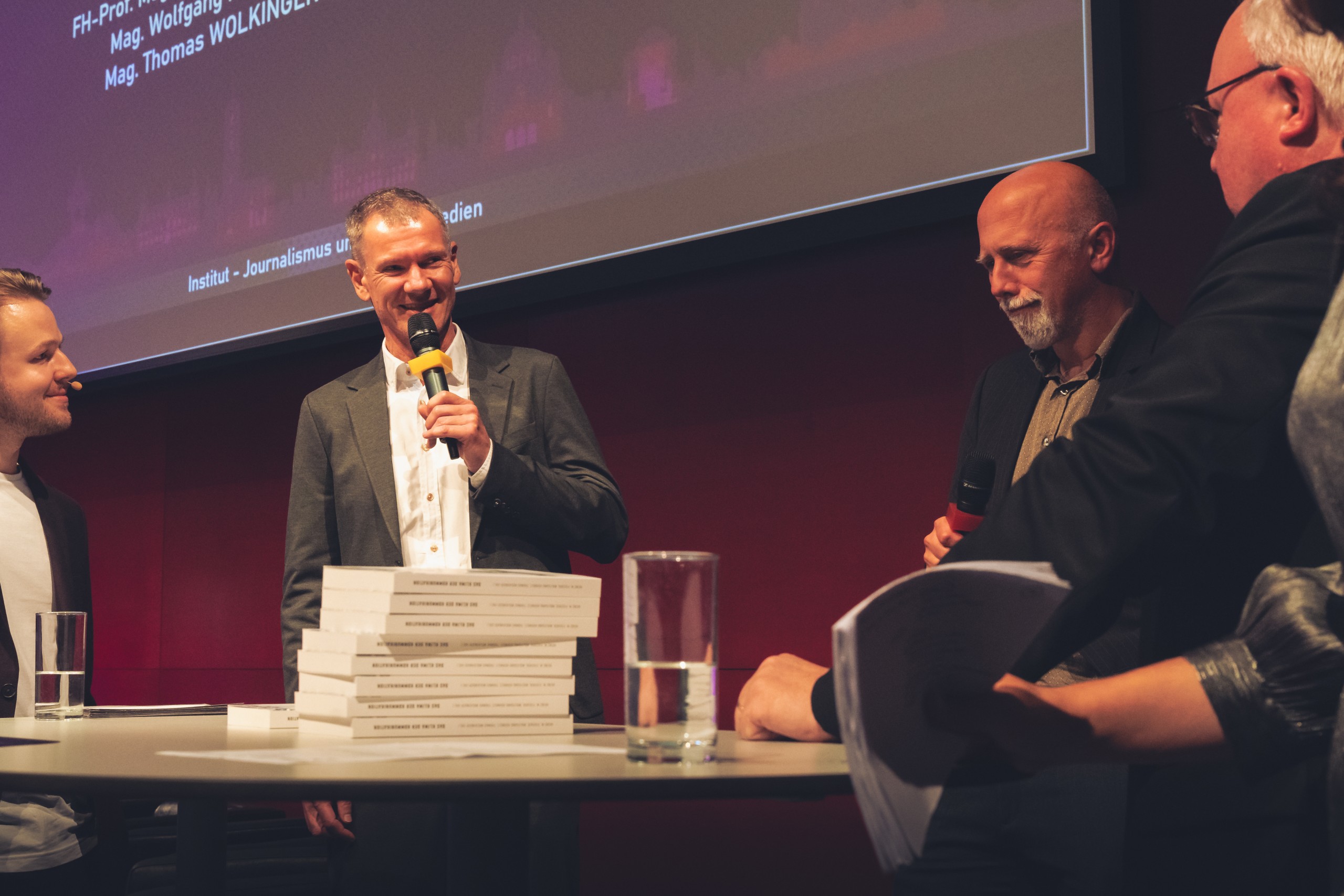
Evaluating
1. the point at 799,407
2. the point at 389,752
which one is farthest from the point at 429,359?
the point at 799,407

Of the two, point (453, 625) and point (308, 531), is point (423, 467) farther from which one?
point (453, 625)

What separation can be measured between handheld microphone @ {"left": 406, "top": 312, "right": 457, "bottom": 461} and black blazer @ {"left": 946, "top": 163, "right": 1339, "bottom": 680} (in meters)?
1.04

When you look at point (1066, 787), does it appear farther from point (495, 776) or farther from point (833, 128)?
point (833, 128)

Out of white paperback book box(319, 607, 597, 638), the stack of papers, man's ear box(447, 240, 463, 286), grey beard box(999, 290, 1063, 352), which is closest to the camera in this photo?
white paperback book box(319, 607, 597, 638)

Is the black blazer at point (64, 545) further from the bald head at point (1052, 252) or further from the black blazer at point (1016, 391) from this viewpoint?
the bald head at point (1052, 252)

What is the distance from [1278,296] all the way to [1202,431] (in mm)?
113

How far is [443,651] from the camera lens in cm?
115

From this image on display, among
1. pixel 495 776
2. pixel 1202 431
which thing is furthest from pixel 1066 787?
pixel 495 776

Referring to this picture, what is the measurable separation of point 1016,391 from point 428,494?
106cm

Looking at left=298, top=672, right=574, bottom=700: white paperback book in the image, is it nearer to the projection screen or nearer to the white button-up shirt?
the white button-up shirt

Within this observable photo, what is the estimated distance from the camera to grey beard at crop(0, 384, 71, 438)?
2.54m

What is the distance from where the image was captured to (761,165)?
2.79 meters

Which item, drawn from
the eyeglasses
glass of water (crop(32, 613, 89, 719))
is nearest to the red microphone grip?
the eyeglasses

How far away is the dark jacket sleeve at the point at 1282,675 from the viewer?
768 mm
